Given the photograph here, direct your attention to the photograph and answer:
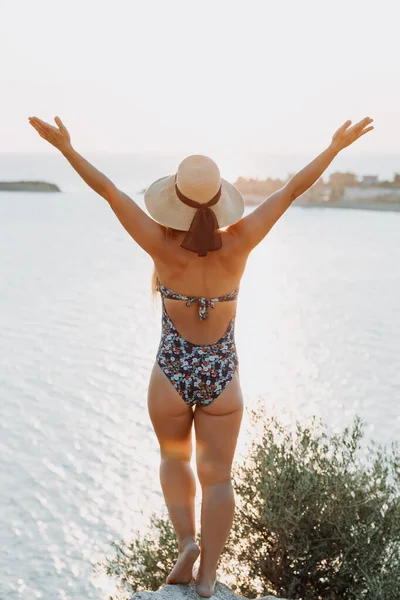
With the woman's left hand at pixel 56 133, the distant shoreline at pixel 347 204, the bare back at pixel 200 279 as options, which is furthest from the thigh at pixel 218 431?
the distant shoreline at pixel 347 204

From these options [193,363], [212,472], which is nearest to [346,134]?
[193,363]

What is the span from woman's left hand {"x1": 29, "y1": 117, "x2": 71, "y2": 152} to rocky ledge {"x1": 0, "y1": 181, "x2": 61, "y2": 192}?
3784 inches

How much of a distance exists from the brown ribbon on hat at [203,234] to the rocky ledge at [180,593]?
1.31 m

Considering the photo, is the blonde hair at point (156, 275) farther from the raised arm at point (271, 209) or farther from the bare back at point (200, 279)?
the raised arm at point (271, 209)

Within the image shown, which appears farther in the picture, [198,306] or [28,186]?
[28,186]

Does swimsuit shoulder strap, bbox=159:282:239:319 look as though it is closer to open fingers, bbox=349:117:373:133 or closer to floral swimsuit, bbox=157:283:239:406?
floral swimsuit, bbox=157:283:239:406

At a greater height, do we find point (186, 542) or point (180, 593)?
point (186, 542)

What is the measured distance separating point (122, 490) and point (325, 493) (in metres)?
7.17

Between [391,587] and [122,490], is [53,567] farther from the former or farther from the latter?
[391,587]

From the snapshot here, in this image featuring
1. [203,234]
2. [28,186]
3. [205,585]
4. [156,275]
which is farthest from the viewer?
[28,186]

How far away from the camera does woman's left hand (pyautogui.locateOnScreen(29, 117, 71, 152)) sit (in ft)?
9.94

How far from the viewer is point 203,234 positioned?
2.98 m

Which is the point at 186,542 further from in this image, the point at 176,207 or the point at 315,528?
the point at 315,528

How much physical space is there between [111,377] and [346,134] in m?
14.3
